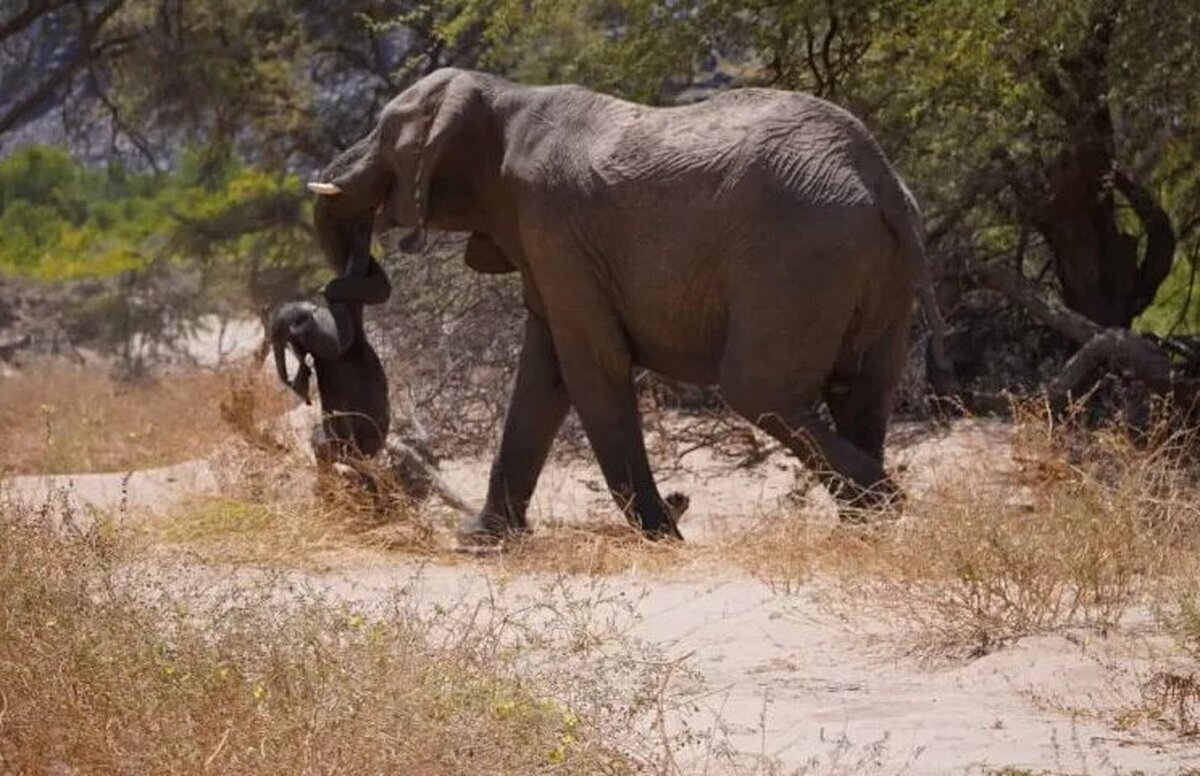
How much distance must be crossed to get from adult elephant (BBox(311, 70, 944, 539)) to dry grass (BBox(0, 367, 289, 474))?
8.10ft

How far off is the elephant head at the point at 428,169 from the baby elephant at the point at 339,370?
341mm

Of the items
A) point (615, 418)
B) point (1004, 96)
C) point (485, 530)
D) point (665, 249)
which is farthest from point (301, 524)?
point (1004, 96)

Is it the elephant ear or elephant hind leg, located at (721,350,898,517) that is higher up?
the elephant ear

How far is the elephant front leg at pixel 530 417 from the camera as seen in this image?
11.4 m

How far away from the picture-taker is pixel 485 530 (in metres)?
11.2

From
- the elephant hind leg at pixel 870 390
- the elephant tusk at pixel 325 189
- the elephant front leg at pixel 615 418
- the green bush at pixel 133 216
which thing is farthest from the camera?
the green bush at pixel 133 216

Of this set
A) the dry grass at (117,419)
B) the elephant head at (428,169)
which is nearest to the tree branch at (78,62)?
the dry grass at (117,419)

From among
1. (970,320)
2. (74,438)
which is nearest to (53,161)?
(74,438)

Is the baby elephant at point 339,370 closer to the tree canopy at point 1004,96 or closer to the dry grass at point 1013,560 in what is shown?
the dry grass at point 1013,560

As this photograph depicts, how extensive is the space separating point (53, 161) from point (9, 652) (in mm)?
38585

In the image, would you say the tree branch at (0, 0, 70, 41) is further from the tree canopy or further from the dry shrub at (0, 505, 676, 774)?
the dry shrub at (0, 505, 676, 774)

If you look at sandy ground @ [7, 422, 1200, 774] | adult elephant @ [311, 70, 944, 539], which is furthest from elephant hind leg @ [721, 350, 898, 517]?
sandy ground @ [7, 422, 1200, 774]

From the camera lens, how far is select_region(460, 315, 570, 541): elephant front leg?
1141 centimetres

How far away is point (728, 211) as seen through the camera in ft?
33.8
